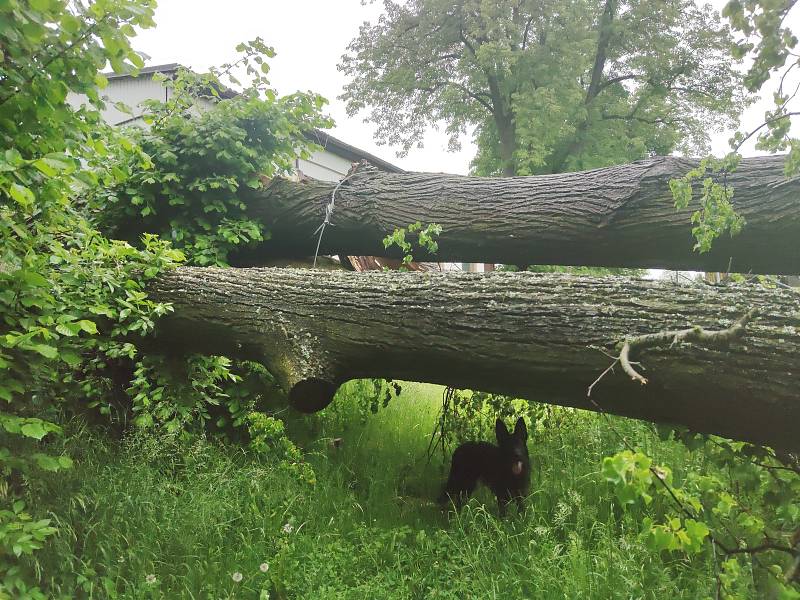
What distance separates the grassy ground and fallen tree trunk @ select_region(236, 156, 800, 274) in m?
1.45

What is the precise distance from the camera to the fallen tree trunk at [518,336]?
6.40 ft

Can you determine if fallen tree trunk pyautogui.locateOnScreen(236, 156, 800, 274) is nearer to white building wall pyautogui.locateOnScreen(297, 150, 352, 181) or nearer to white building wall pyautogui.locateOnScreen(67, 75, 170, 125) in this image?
white building wall pyautogui.locateOnScreen(67, 75, 170, 125)

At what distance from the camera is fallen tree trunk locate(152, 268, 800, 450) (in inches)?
76.8

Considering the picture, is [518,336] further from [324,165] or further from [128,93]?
[324,165]

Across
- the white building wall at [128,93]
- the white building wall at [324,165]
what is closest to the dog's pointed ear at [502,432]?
the white building wall at [128,93]

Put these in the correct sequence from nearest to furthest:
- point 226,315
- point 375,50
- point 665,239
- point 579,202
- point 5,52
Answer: point 5,52, point 226,315, point 665,239, point 579,202, point 375,50

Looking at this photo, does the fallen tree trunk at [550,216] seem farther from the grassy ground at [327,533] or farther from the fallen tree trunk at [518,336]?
the fallen tree trunk at [518,336]

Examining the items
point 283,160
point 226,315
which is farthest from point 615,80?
point 226,315

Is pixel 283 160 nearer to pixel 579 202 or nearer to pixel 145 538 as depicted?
pixel 579 202

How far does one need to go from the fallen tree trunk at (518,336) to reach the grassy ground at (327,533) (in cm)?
76

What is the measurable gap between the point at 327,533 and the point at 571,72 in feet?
53.1

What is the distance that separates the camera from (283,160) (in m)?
5.58

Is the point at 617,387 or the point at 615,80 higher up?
the point at 615,80

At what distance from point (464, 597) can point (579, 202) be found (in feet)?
9.87
